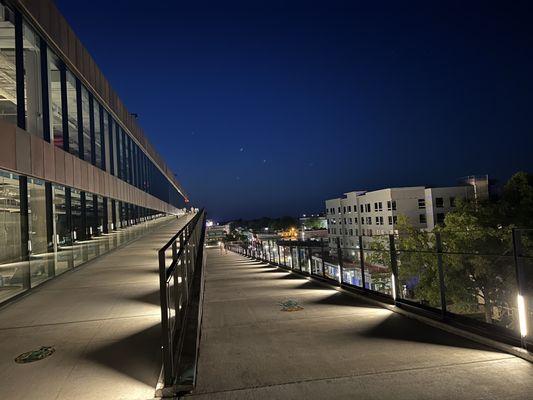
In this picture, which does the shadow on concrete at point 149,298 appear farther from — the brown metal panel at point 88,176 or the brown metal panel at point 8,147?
the brown metal panel at point 88,176

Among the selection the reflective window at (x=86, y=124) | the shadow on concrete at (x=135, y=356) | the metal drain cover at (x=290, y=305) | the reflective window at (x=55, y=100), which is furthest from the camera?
the reflective window at (x=86, y=124)

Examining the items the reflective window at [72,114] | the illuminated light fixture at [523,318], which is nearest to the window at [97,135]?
the reflective window at [72,114]

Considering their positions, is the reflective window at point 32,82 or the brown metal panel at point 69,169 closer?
the reflective window at point 32,82

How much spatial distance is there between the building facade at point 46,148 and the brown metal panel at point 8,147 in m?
0.02

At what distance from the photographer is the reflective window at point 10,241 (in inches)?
320

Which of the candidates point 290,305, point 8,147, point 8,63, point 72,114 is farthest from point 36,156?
point 290,305

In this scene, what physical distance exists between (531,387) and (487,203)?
32.9 meters

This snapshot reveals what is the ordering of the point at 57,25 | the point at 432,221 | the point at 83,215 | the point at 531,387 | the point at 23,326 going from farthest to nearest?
the point at 432,221 → the point at 83,215 → the point at 57,25 → the point at 23,326 → the point at 531,387

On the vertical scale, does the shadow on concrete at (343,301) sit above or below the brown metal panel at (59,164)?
below

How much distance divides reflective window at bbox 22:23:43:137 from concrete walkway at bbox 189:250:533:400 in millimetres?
7214

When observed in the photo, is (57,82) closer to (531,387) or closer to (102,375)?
(102,375)

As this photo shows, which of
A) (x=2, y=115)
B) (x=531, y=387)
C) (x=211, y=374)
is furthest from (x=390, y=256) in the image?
(x=2, y=115)

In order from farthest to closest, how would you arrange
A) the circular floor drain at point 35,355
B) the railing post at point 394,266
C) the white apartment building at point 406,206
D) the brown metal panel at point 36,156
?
the white apartment building at point 406,206, the brown metal panel at point 36,156, the railing post at point 394,266, the circular floor drain at point 35,355

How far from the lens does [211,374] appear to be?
4.26 metres
